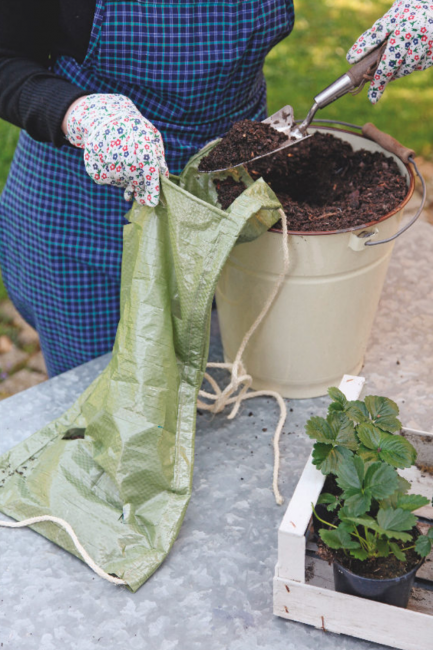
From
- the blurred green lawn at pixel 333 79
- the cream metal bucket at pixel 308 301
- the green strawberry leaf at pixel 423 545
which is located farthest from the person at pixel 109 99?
the blurred green lawn at pixel 333 79

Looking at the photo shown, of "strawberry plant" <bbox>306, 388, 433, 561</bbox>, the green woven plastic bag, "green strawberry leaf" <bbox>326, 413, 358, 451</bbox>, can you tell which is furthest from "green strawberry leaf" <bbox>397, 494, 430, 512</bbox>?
the green woven plastic bag

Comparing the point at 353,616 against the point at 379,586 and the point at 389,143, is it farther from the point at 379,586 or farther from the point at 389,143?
the point at 389,143

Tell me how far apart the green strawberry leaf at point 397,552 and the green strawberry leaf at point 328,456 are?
120 millimetres

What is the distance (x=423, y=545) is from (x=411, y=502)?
0.05 metres

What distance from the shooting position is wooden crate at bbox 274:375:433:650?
89 centimetres

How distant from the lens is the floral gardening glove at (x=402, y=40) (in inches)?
46.7

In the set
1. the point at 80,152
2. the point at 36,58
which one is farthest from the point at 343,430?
the point at 36,58

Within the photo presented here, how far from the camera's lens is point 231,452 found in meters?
Result: 1.27

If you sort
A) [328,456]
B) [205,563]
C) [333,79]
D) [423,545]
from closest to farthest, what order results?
[423,545] < [328,456] < [205,563] < [333,79]

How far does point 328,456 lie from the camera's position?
95 cm

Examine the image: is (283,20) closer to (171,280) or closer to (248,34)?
(248,34)

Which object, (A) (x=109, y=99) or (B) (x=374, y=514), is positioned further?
(A) (x=109, y=99)

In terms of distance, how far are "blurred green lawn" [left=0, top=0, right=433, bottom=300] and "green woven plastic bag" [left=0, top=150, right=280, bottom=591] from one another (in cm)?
166

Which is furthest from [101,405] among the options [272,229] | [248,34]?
[248,34]
